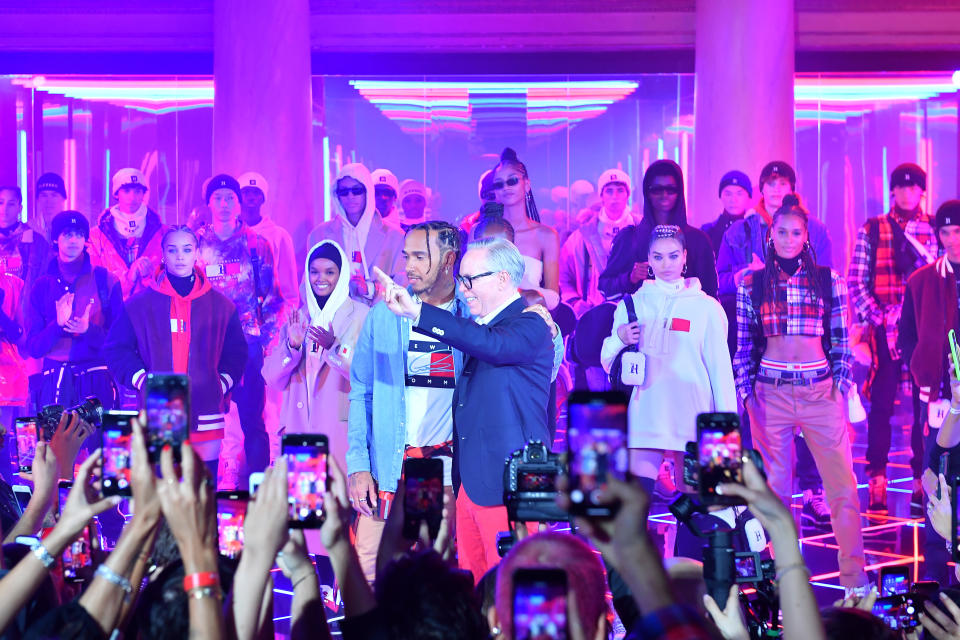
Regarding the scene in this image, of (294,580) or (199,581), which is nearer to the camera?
(199,581)

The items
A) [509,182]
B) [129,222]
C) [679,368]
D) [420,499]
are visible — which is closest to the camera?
[420,499]

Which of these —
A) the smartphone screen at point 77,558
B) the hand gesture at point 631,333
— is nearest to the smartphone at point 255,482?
the smartphone screen at point 77,558

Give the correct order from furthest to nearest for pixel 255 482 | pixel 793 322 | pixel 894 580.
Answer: pixel 793 322
pixel 894 580
pixel 255 482

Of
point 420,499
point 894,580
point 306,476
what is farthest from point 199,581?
point 894,580

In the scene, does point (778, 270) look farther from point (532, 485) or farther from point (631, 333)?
point (532, 485)

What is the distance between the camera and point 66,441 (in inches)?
130

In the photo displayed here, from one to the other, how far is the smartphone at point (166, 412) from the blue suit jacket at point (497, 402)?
157cm

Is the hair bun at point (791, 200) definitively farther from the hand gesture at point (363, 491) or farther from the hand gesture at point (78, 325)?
the hand gesture at point (78, 325)

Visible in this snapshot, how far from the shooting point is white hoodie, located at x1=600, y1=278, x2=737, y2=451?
17.8 ft

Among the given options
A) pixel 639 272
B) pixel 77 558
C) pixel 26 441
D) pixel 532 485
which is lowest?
pixel 77 558

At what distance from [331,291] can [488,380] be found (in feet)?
7.16

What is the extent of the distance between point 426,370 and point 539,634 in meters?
2.73

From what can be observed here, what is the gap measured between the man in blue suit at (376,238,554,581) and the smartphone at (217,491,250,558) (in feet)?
4.59

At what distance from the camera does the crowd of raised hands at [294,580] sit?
1871 millimetres
